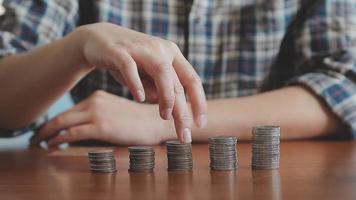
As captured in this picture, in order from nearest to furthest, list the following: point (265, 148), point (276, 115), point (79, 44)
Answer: point (265, 148) < point (79, 44) < point (276, 115)

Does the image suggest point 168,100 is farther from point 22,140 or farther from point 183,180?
point 22,140

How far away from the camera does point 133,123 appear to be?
1.38m

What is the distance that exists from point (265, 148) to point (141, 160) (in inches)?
6.7

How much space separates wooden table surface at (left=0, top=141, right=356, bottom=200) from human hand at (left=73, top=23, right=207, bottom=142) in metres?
0.08

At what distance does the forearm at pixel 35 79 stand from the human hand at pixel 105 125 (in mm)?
67

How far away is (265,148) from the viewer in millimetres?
926

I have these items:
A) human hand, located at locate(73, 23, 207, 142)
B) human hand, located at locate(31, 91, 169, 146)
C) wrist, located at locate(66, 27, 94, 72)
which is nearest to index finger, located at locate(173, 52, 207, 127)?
human hand, located at locate(73, 23, 207, 142)

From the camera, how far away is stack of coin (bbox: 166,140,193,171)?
0.92 meters

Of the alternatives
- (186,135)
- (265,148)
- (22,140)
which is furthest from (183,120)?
(22,140)

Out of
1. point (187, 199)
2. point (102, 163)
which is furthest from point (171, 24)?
point (187, 199)

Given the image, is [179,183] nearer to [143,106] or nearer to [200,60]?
[143,106]

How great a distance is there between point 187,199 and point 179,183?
0.38 ft

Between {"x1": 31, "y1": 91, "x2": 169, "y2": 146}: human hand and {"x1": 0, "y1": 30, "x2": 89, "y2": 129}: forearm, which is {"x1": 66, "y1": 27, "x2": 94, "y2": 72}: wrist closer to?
{"x1": 0, "y1": 30, "x2": 89, "y2": 129}: forearm

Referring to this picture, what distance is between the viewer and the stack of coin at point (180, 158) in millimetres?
921
